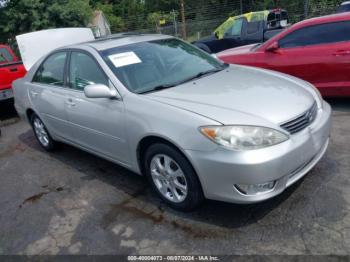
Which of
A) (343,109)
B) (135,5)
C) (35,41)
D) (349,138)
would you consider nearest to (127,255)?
(349,138)

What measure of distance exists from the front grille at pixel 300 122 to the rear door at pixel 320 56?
2.55 meters

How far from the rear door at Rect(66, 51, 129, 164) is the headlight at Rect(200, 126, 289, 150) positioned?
109 cm

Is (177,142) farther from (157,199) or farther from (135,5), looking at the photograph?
(135,5)

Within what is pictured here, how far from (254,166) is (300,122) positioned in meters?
0.66

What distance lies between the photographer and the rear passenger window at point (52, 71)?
461cm

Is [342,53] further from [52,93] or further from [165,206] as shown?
[52,93]

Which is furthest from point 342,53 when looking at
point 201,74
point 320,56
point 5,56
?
point 5,56

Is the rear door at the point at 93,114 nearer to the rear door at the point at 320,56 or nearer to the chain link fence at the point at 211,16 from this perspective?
the rear door at the point at 320,56

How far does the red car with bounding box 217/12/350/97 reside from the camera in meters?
5.49

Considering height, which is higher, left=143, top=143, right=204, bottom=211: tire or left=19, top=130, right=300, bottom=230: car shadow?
left=143, top=143, right=204, bottom=211: tire

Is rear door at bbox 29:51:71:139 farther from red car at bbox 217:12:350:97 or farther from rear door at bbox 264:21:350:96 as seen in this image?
rear door at bbox 264:21:350:96

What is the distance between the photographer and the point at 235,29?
1034cm

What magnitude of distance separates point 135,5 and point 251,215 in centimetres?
4246

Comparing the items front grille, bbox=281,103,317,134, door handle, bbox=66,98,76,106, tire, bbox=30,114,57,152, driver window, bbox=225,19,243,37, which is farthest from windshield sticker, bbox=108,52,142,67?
driver window, bbox=225,19,243,37
